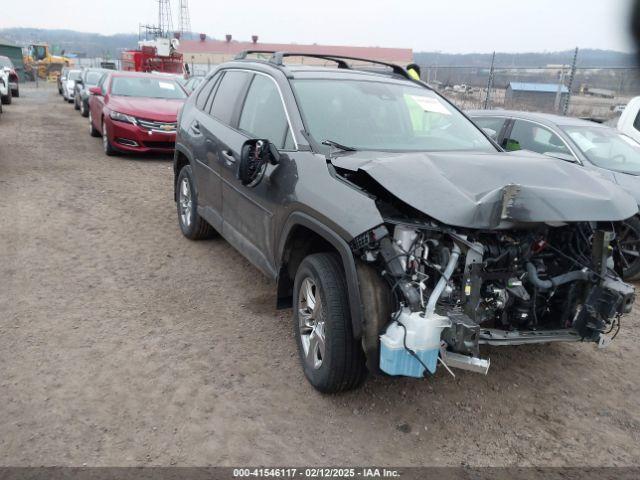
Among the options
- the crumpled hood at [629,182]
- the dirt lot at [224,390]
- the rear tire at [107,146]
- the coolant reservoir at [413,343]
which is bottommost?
the dirt lot at [224,390]

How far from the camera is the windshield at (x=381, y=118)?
12.5ft

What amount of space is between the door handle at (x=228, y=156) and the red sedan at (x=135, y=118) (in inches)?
235

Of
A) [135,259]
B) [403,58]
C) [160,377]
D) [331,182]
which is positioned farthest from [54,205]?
[403,58]

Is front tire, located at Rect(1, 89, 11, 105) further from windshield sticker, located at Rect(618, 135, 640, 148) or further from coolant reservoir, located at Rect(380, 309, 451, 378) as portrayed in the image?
coolant reservoir, located at Rect(380, 309, 451, 378)

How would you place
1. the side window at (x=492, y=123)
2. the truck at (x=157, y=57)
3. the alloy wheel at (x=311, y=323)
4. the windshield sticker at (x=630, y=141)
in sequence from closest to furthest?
the alloy wheel at (x=311, y=323) → the windshield sticker at (x=630, y=141) → the side window at (x=492, y=123) → the truck at (x=157, y=57)

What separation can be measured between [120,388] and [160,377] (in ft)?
0.79

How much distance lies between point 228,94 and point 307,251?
80.6 inches

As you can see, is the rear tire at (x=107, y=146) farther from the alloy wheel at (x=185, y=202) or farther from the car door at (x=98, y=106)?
the alloy wheel at (x=185, y=202)

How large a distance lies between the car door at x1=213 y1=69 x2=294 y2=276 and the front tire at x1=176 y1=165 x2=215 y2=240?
1.00 metres

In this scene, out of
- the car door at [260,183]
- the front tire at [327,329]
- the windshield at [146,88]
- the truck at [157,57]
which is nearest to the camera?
the front tire at [327,329]

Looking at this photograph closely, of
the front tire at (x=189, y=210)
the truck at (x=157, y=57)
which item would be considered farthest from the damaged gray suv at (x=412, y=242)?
the truck at (x=157, y=57)

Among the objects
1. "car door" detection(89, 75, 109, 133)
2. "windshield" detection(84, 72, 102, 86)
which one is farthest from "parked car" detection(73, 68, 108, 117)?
"car door" detection(89, 75, 109, 133)

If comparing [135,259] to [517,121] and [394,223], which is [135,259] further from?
[517,121]

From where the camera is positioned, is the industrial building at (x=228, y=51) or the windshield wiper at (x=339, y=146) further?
the industrial building at (x=228, y=51)
